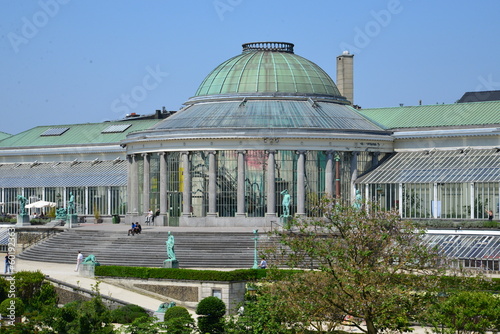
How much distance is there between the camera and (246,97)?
279 ft

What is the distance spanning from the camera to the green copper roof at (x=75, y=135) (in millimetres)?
102000

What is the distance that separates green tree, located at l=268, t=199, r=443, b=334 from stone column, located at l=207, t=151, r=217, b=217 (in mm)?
38948

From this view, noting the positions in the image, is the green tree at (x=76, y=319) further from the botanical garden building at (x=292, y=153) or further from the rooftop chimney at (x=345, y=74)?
the rooftop chimney at (x=345, y=74)

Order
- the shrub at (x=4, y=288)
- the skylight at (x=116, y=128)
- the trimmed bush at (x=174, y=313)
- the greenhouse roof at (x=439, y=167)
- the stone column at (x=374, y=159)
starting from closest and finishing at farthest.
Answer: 1. the trimmed bush at (x=174, y=313)
2. the shrub at (x=4, y=288)
3. the greenhouse roof at (x=439, y=167)
4. the stone column at (x=374, y=159)
5. the skylight at (x=116, y=128)

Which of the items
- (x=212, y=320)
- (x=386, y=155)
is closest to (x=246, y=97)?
(x=386, y=155)

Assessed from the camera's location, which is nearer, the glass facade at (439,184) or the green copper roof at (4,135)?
the glass facade at (439,184)

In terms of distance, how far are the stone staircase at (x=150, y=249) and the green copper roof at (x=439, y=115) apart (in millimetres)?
21946

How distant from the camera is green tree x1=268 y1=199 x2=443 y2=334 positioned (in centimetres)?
3825

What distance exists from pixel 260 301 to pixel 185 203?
135 ft

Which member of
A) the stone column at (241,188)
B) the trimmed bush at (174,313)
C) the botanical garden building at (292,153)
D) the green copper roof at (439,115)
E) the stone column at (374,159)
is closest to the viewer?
the trimmed bush at (174,313)

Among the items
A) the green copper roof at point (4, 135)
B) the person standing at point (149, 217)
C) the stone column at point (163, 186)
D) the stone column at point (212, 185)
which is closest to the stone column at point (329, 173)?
the stone column at point (212, 185)

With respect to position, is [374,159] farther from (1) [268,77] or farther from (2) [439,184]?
(1) [268,77]

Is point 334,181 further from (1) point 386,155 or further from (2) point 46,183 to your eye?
(2) point 46,183

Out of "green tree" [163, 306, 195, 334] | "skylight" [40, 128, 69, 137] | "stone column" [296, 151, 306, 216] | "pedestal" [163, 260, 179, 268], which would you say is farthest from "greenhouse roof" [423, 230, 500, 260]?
"skylight" [40, 128, 69, 137]
